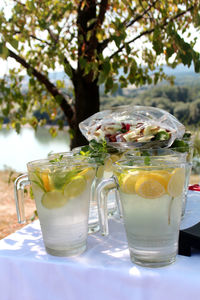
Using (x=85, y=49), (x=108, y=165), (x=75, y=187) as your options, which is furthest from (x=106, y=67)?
(x=75, y=187)

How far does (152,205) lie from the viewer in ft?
2.21

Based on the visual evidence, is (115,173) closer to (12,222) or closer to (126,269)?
(126,269)

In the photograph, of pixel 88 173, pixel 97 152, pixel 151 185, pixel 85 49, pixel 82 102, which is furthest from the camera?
pixel 82 102

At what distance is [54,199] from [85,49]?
1.89 meters

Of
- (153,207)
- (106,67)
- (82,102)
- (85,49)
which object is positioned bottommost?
(153,207)

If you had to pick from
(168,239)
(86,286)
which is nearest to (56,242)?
(86,286)

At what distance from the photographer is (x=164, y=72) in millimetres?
3471

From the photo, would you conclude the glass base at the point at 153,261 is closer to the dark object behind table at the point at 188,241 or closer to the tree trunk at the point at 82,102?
the dark object behind table at the point at 188,241

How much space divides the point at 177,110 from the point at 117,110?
8867mm

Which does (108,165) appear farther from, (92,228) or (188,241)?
(188,241)

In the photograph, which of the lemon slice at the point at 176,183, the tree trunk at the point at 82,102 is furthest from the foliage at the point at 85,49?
the lemon slice at the point at 176,183

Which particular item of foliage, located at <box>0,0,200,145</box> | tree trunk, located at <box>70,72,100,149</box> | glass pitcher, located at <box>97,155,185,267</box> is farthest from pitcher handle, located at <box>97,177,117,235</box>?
tree trunk, located at <box>70,72,100,149</box>

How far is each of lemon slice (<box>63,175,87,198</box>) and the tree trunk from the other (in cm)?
183

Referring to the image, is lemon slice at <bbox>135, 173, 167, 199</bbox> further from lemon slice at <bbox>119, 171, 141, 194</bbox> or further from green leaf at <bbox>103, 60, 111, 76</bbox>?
green leaf at <bbox>103, 60, 111, 76</bbox>
